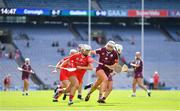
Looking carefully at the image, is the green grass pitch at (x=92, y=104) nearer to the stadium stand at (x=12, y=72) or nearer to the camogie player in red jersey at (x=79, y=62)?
the camogie player in red jersey at (x=79, y=62)

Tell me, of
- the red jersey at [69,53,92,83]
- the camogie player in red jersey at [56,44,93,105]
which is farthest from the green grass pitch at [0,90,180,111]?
the red jersey at [69,53,92,83]

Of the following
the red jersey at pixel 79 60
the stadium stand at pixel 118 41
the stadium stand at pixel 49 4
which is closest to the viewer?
the red jersey at pixel 79 60

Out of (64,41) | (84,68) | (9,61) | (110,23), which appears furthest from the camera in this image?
(110,23)

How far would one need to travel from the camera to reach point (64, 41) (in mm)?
59594

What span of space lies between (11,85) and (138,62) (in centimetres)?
2121

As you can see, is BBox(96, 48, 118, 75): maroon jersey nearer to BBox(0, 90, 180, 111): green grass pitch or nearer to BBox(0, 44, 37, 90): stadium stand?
BBox(0, 90, 180, 111): green grass pitch

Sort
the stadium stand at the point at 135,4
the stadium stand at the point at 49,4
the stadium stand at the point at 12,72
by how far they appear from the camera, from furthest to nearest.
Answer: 1. the stadium stand at the point at 135,4
2. the stadium stand at the point at 49,4
3. the stadium stand at the point at 12,72

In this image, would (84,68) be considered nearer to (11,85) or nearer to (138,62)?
(138,62)

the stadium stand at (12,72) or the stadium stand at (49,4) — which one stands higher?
the stadium stand at (49,4)

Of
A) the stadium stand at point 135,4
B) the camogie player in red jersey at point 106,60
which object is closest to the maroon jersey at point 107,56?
the camogie player in red jersey at point 106,60

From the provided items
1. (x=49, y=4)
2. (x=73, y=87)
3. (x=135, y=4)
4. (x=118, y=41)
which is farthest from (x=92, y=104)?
(x=135, y=4)

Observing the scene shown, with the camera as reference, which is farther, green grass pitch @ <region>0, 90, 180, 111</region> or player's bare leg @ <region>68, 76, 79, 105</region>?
player's bare leg @ <region>68, 76, 79, 105</region>

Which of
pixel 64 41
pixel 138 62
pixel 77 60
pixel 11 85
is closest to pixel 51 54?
pixel 64 41

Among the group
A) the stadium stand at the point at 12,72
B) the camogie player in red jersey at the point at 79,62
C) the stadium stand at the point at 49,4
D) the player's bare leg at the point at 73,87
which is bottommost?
the stadium stand at the point at 12,72
